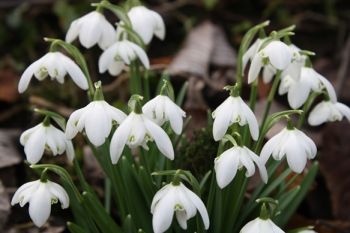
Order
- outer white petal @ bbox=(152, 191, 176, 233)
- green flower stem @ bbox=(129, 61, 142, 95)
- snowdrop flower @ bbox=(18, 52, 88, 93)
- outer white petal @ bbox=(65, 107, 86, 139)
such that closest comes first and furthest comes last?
outer white petal @ bbox=(152, 191, 176, 233) < outer white petal @ bbox=(65, 107, 86, 139) < snowdrop flower @ bbox=(18, 52, 88, 93) < green flower stem @ bbox=(129, 61, 142, 95)

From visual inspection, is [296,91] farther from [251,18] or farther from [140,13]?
[251,18]

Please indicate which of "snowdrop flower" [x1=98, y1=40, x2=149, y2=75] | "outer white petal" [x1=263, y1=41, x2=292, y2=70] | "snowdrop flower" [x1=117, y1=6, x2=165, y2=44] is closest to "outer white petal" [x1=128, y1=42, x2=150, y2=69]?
"snowdrop flower" [x1=98, y1=40, x2=149, y2=75]

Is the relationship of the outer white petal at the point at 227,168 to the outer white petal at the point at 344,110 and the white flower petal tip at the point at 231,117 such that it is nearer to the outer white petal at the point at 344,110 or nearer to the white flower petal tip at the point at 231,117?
the white flower petal tip at the point at 231,117

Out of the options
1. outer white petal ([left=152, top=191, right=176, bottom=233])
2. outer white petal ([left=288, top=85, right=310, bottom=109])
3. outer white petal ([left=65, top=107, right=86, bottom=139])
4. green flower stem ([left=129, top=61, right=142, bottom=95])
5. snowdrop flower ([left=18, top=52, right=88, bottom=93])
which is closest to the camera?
outer white petal ([left=152, top=191, right=176, bottom=233])

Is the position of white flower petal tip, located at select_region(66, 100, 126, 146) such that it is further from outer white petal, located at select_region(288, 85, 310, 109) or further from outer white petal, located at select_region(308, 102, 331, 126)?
outer white petal, located at select_region(308, 102, 331, 126)

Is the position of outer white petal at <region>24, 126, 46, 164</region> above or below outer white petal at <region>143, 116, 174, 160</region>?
below

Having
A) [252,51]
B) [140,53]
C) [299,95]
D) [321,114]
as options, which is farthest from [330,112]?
[140,53]
